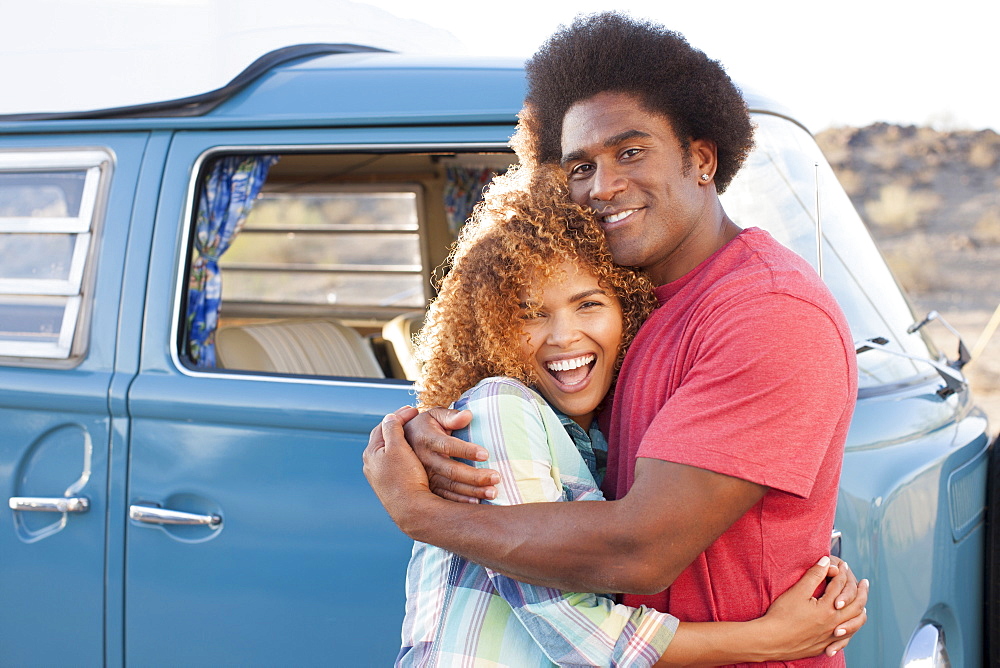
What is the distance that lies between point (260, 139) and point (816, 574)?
1.72m

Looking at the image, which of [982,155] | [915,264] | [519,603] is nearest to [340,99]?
[519,603]

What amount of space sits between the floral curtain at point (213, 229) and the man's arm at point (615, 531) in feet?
4.83

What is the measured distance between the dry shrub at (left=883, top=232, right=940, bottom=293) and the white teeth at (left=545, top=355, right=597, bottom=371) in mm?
14445

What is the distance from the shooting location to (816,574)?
4.78 ft

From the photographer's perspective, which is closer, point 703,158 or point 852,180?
point 703,158

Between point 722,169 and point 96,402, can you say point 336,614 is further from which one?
point 722,169

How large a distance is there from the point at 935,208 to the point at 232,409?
64.2ft

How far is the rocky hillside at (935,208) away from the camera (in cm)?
1481

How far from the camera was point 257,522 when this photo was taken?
2.22 metres

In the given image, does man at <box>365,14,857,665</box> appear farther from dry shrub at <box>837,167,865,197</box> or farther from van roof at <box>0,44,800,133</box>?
dry shrub at <box>837,167,865,197</box>

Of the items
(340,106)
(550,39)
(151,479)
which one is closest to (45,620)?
(151,479)

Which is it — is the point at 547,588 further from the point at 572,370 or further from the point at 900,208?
the point at 900,208

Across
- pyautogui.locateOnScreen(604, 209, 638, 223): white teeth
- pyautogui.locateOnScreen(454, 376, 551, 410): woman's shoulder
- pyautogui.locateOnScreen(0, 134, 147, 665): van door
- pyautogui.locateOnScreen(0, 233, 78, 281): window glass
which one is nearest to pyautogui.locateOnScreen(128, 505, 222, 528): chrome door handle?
pyautogui.locateOnScreen(0, 134, 147, 665): van door

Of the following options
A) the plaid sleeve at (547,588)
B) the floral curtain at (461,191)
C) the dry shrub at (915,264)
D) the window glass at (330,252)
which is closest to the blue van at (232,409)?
the plaid sleeve at (547,588)
